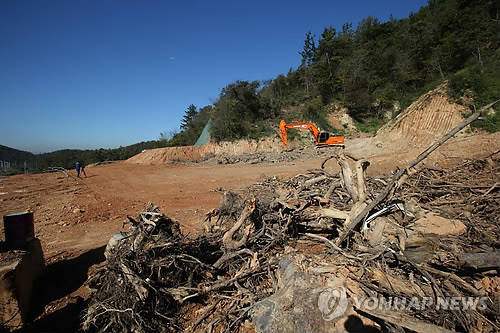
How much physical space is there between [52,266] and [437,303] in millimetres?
5154

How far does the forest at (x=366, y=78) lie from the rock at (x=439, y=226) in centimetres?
1540

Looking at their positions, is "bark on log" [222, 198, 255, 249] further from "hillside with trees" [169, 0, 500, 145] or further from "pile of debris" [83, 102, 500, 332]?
"hillside with trees" [169, 0, 500, 145]

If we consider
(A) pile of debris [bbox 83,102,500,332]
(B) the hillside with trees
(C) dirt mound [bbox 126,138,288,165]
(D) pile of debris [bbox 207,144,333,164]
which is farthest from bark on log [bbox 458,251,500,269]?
(C) dirt mound [bbox 126,138,288,165]

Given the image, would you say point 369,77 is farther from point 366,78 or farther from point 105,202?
point 105,202

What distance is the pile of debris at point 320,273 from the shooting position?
1.81 meters

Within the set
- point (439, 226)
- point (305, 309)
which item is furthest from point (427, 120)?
point (305, 309)

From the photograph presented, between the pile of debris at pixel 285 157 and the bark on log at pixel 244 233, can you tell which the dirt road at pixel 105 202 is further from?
the pile of debris at pixel 285 157

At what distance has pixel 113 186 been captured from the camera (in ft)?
34.7

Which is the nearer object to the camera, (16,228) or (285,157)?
(16,228)

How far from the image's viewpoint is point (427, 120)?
12.9 metres

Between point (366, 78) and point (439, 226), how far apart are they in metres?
27.1

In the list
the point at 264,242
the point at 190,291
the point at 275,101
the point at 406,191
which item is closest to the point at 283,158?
the point at 275,101

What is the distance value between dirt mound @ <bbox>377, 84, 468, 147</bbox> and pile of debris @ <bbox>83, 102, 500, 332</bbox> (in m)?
11.1

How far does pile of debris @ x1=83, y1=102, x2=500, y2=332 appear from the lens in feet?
5.92
